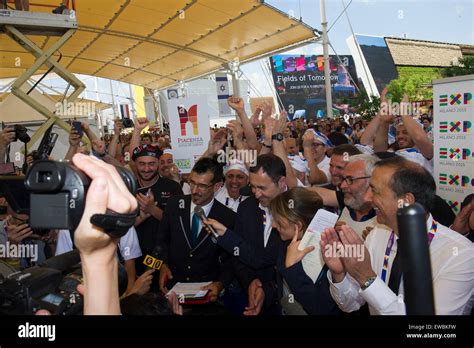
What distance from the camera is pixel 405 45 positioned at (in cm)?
3847

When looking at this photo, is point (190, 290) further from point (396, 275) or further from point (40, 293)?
point (40, 293)

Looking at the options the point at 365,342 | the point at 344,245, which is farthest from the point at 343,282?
the point at 365,342

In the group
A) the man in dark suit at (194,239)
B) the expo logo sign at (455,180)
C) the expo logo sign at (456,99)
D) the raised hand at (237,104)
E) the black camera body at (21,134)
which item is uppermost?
the raised hand at (237,104)

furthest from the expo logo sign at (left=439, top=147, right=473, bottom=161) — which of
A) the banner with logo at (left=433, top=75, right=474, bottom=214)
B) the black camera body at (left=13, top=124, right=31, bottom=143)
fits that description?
the black camera body at (left=13, top=124, right=31, bottom=143)

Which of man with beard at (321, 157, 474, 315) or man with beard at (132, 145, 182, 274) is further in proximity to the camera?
man with beard at (132, 145, 182, 274)

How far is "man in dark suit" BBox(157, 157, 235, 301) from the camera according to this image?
3088 millimetres

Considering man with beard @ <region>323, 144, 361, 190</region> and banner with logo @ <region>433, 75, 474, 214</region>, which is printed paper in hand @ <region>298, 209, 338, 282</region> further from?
banner with logo @ <region>433, 75, 474, 214</region>

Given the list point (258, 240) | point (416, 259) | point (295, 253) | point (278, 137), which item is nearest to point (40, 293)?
point (416, 259)

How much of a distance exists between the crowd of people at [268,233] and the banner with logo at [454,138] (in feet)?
1.04

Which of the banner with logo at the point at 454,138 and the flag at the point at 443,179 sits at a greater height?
the banner with logo at the point at 454,138

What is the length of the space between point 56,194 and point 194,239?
7.70 feet

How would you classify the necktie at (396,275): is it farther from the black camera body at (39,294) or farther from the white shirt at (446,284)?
the black camera body at (39,294)

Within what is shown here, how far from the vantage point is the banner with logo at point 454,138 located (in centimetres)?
333

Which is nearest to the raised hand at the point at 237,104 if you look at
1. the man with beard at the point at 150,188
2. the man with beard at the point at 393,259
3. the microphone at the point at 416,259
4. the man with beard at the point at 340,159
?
the man with beard at the point at 150,188
